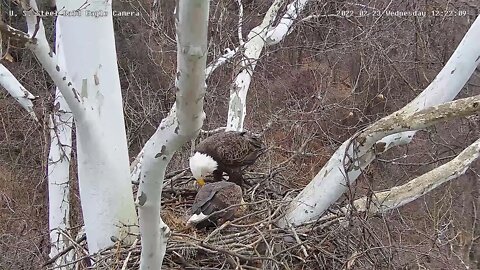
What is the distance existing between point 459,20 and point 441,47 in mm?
814

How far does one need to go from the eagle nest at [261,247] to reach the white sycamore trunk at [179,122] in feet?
2.42

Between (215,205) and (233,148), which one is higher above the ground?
(233,148)

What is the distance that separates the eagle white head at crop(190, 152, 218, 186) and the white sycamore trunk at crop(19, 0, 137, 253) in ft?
3.61

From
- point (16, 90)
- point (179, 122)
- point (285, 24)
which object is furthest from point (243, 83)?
point (179, 122)

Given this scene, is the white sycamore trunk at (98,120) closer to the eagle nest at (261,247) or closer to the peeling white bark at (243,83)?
the eagle nest at (261,247)

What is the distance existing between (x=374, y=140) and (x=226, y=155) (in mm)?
1433

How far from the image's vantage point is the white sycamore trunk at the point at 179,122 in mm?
1377

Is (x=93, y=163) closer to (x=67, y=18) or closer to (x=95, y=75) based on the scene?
(x=95, y=75)

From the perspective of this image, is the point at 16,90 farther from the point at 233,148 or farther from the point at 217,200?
the point at 217,200

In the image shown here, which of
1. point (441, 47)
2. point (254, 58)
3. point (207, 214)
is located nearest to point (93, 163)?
point (207, 214)

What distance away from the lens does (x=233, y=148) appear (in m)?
4.01

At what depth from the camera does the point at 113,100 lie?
274 cm

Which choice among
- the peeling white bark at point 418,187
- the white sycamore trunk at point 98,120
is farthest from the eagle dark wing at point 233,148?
the white sycamore trunk at point 98,120

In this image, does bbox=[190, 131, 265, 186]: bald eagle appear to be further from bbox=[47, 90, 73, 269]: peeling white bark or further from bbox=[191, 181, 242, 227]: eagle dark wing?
bbox=[47, 90, 73, 269]: peeling white bark
